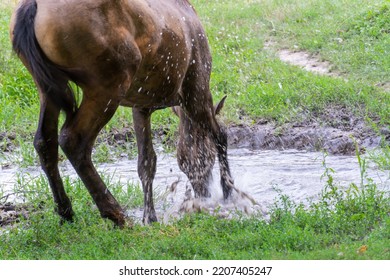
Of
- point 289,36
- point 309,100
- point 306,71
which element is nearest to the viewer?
point 309,100

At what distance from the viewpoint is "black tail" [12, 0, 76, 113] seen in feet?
17.5

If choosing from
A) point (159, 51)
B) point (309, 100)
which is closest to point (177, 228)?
point (159, 51)

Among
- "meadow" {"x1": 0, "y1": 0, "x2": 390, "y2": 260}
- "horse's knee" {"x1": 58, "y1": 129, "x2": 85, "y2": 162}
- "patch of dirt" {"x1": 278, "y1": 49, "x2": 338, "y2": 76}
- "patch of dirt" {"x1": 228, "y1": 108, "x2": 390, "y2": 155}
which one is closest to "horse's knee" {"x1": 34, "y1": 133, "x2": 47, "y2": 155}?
"horse's knee" {"x1": 58, "y1": 129, "x2": 85, "y2": 162}

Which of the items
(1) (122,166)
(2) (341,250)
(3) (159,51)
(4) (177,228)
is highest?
(3) (159,51)

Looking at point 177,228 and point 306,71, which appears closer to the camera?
point 177,228

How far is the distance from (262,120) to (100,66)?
14.6ft

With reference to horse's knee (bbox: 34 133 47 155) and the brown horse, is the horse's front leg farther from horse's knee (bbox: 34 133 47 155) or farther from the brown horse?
horse's knee (bbox: 34 133 47 155)

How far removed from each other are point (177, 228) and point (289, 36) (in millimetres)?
7602

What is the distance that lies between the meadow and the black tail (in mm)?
1145

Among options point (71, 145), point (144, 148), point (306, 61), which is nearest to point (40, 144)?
point (71, 145)

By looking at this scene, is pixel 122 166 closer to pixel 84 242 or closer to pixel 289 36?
pixel 84 242

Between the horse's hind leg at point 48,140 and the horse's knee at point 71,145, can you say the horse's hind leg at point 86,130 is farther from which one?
the horse's hind leg at point 48,140

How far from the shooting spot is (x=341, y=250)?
5.09 metres

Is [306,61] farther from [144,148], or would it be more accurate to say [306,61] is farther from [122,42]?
[122,42]
